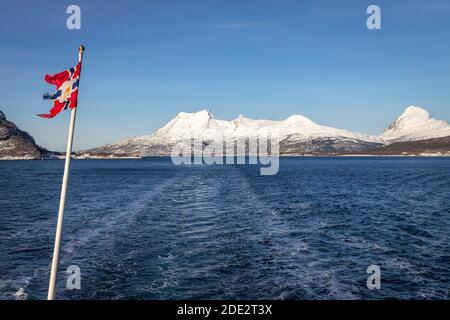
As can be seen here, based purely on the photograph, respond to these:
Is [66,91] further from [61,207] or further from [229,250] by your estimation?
[229,250]

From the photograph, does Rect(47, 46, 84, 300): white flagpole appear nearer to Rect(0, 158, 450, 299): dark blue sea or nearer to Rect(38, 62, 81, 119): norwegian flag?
Rect(38, 62, 81, 119): norwegian flag

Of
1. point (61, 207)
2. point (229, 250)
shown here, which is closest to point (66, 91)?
point (61, 207)

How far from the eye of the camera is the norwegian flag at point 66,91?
1639 centimetres

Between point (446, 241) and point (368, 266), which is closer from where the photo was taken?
point (368, 266)

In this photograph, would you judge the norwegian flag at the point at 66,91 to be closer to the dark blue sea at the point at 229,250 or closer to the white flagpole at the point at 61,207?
the white flagpole at the point at 61,207

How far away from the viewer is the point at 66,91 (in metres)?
16.5

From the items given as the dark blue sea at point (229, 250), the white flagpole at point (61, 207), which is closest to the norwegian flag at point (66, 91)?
the white flagpole at point (61, 207)

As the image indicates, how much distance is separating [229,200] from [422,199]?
3787cm

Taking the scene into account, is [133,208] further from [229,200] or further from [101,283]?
[101,283]

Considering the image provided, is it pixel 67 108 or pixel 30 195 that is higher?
pixel 67 108

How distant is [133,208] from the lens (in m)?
62.5
